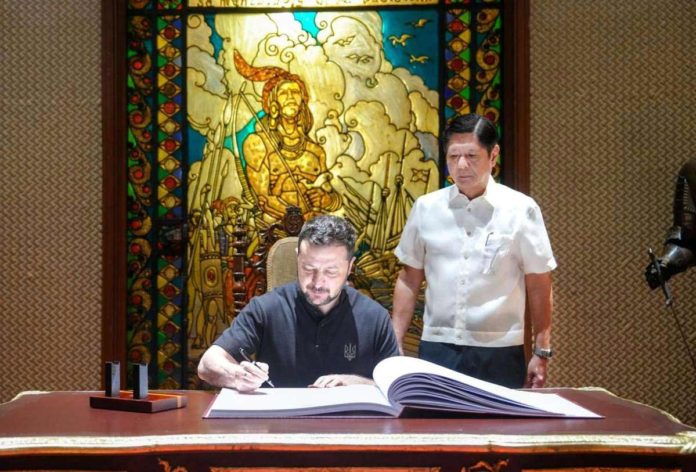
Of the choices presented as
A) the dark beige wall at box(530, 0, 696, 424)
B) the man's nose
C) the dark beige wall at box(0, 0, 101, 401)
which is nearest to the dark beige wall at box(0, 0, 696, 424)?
the dark beige wall at box(530, 0, 696, 424)

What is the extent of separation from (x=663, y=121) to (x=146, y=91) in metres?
2.67

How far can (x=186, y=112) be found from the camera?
3943 mm

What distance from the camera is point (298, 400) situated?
1.59 m

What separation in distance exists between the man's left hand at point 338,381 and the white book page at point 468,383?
12 cm

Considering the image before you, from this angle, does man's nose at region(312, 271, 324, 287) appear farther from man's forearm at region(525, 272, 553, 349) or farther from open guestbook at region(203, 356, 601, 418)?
man's forearm at region(525, 272, 553, 349)

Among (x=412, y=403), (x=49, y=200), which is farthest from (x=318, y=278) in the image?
(x=49, y=200)

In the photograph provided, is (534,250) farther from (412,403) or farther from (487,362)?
(412,403)

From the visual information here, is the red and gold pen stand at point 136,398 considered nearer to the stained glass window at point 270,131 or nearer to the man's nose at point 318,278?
the man's nose at point 318,278

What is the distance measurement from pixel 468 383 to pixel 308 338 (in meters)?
0.62

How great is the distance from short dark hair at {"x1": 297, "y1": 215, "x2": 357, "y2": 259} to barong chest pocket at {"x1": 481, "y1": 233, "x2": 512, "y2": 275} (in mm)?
672

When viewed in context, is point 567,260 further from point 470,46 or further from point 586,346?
point 470,46

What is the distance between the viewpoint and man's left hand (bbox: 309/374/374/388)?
1815mm

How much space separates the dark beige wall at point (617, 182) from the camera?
12.2 ft

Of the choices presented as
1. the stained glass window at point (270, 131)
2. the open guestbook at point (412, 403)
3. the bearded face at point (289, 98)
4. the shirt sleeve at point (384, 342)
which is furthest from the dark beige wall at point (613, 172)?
the open guestbook at point (412, 403)
